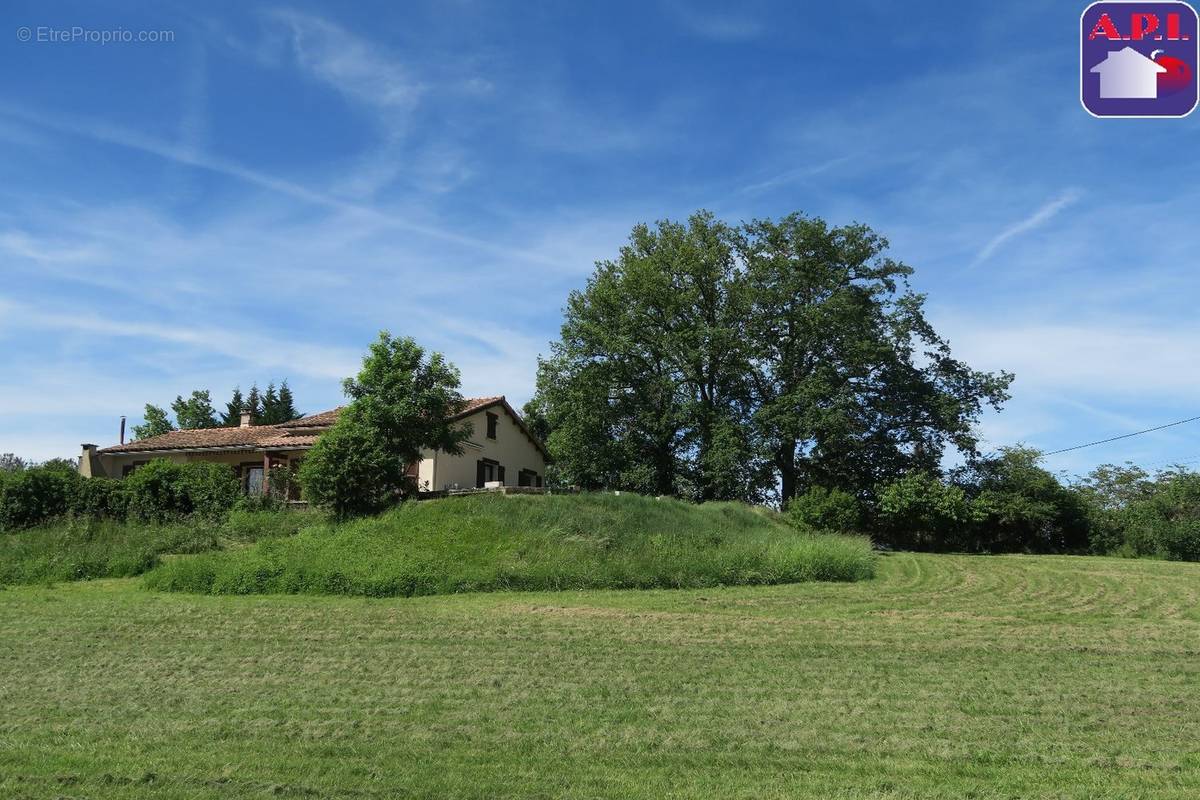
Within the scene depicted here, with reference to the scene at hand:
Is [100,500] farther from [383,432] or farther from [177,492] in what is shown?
[383,432]

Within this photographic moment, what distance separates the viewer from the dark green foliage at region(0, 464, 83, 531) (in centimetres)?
2752

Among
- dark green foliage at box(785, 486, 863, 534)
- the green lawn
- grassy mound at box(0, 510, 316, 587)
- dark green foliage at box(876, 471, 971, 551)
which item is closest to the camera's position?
the green lawn

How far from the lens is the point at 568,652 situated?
11477 mm

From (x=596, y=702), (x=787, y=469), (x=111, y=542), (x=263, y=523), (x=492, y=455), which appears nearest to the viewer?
(x=596, y=702)

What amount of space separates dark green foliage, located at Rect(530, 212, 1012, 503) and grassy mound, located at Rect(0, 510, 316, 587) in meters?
17.0

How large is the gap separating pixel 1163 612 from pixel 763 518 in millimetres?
16412

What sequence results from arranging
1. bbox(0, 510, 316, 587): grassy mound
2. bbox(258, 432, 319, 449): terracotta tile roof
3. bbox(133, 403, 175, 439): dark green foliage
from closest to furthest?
1. bbox(0, 510, 316, 587): grassy mound
2. bbox(258, 432, 319, 449): terracotta tile roof
3. bbox(133, 403, 175, 439): dark green foliage

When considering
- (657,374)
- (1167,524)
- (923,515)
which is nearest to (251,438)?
(657,374)

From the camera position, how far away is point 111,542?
960 inches

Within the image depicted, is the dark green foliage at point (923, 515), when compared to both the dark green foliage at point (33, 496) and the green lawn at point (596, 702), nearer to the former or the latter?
the green lawn at point (596, 702)

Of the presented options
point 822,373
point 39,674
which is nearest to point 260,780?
point 39,674

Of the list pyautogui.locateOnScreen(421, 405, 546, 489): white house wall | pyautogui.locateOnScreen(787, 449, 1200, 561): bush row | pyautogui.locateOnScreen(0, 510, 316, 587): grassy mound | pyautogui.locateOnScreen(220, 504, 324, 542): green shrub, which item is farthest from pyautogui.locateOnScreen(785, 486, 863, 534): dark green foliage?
pyautogui.locateOnScreen(0, 510, 316, 587): grassy mound

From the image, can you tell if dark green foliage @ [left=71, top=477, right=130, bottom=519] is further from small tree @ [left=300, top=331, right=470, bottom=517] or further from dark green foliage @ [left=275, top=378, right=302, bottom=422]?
dark green foliage @ [left=275, top=378, right=302, bottom=422]

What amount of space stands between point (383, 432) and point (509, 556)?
9.07 metres
